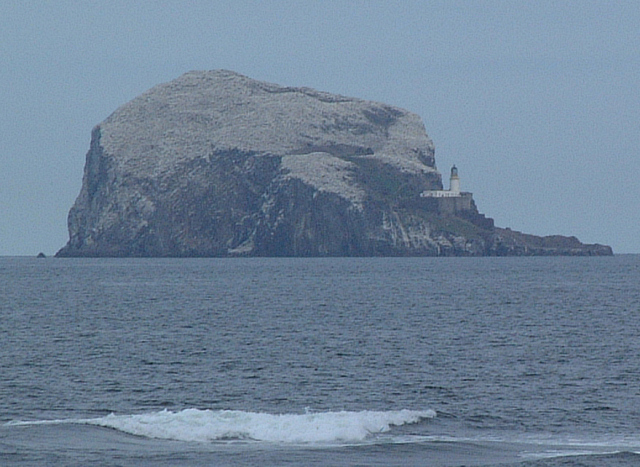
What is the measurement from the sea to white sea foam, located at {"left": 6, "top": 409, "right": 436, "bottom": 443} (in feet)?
0.24

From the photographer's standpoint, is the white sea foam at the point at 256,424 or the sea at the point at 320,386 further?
the white sea foam at the point at 256,424

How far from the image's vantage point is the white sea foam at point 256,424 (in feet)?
109

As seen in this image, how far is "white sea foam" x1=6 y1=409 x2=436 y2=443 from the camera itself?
109 ft

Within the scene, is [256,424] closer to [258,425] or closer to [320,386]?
[258,425]

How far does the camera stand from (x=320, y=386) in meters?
44.2

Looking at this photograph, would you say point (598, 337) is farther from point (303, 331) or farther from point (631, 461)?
point (631, 461)

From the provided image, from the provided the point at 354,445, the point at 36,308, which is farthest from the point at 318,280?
the point at 354,445

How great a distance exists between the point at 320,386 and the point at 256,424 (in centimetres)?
999

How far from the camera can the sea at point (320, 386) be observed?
1241 inches

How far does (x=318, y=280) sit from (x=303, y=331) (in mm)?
82505

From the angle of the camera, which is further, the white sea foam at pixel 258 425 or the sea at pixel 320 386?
the white sea foam at pixel 258 425

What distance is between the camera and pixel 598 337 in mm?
63812

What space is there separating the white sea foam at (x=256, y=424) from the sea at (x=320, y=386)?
0.07 m

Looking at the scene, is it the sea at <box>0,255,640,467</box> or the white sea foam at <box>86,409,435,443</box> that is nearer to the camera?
the sea at <box>0,255,640,467</box>
